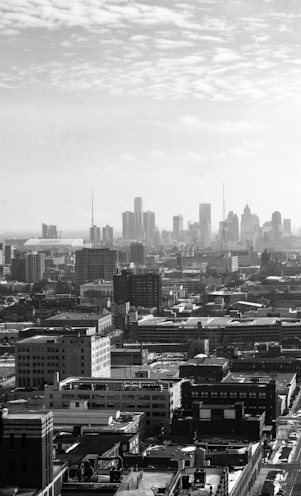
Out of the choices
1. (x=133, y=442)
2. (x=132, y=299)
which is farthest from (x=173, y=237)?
(x=133, y=442)

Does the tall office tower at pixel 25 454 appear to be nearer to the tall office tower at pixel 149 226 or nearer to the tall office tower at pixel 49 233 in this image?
the tall office tower at pixel 49 233

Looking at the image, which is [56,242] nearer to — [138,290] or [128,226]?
[128,226]

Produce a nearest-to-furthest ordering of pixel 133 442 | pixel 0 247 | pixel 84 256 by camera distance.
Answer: pixel 133 442 < pixel 84 256 < pixel 0 247

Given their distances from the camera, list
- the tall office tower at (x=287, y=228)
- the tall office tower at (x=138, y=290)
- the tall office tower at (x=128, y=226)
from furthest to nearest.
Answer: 1. the tall office tower at (x=287, y=228)
2. the tall office tower at (x=128, y=226)
3. the tall office tower at (x=138, y=290)

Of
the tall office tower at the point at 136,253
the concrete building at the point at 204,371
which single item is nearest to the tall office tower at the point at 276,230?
the tall office tower at the point at 136,253

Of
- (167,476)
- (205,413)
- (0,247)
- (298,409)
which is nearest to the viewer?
(167,476)

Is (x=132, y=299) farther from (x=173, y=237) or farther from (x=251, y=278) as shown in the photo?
(x=173, y=237)

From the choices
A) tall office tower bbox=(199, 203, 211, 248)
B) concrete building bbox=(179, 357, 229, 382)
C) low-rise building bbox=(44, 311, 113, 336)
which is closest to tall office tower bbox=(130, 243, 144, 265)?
tall office tower bbox=(199, 203, 211, 248)
